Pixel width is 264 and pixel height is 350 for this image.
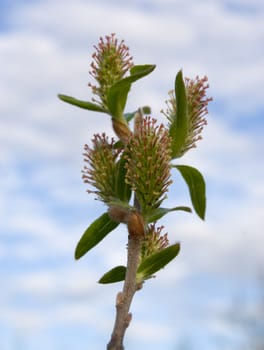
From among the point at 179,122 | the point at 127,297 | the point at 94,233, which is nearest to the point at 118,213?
the point at 94,233

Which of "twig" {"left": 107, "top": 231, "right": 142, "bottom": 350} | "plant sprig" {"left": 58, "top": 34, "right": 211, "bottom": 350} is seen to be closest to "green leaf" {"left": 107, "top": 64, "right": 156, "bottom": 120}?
"plant sprig" {"left": 58, "top": 34, "right": 211, "bottom": 350}

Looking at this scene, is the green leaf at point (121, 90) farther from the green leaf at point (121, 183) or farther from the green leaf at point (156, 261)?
the green leaf at point (156, 261)

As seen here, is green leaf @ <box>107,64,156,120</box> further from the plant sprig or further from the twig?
the twig

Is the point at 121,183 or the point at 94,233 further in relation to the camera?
the point at 94,233

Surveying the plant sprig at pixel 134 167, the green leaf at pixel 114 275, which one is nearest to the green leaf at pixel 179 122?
the plant sprig at pixel 134 167

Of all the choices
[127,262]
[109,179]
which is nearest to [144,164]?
[109,179]

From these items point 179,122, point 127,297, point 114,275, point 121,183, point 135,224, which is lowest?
point 127,297

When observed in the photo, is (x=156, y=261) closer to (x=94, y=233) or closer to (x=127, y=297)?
(x=127, y=297)
